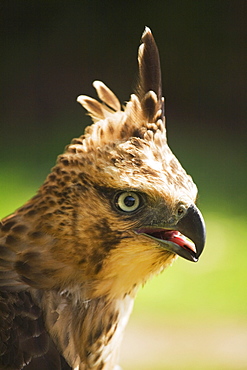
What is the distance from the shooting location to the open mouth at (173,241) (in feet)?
9.86

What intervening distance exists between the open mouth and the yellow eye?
101 mm

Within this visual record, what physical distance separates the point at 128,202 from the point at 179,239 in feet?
0.88

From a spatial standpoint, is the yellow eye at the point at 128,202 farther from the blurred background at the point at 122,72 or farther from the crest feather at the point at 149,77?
the blurred background at the point at 122,72

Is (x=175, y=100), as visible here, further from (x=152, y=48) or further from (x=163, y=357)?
(x=152, y=48)

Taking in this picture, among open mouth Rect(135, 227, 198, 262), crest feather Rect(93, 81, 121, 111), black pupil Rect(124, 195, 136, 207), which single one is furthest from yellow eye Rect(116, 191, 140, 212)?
crest feather Rect(93, 81, 121, 111)

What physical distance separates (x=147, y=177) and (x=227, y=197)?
6.76 meters

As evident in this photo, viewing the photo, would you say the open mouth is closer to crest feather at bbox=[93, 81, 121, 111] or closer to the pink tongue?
the pink tongue

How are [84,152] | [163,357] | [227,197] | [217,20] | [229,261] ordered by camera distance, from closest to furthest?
[84,152] → [163,357] → [229,261] → [227,197] → [217,20]

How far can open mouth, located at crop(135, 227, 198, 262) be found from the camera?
3.01m

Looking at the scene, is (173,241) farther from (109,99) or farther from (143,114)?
(109,99)

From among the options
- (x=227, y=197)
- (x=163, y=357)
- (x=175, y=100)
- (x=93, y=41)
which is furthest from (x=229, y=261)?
(x=93, y=41)

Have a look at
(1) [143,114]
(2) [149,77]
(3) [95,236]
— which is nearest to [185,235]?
(3) [95,236]

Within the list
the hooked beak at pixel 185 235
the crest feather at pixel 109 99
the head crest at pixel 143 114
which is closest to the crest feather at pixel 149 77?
the head crest at pixel 143 114

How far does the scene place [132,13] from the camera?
11.8 metres
